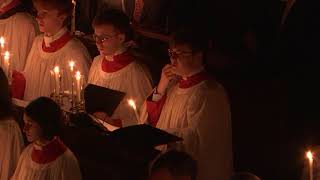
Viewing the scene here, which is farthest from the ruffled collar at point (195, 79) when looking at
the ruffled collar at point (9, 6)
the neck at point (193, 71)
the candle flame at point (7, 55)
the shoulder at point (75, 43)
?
the ruffled collar at point (9, 6)

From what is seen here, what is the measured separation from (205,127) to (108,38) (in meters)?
1.39

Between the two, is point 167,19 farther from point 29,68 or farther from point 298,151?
point 298,151

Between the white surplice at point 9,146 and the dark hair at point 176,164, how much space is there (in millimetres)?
1945

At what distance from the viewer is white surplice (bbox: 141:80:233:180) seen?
20.6 ft

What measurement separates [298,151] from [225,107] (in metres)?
1.28

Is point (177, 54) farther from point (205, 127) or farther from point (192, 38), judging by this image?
point (205, 127)

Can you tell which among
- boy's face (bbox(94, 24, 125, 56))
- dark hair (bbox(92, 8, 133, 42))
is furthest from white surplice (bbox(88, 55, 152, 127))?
dark hair (bbox(92, 8, 133, 42))

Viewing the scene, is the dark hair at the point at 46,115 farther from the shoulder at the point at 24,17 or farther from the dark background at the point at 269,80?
the shoulder at the point at 24,17

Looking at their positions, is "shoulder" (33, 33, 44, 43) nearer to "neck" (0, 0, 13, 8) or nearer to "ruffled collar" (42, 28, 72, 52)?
"ruffled collar" (42, 28, 72, 52)

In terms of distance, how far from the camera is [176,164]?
17.4 feet

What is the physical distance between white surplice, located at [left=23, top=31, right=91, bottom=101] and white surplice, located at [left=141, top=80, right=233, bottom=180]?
1.75 metres

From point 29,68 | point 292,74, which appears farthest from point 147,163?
point 29,68

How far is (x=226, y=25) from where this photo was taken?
7980 mm

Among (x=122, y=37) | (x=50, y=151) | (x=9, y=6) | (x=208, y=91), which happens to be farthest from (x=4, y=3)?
(x=208, y=91)
